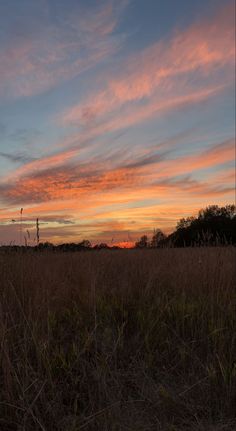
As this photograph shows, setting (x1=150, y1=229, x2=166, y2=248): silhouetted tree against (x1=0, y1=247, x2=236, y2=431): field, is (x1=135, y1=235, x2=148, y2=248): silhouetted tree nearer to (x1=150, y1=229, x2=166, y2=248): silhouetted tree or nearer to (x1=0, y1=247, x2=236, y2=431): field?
(x1=150, y1=229, x2=166, y2=248): silhouetted tree

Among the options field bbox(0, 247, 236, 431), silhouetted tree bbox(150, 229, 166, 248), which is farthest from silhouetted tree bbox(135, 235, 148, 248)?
field bbox(0, 247, 236, 431)

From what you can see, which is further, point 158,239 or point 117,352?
point 158,239

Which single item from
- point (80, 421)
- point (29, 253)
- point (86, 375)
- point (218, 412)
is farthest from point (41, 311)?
point (29, 253)

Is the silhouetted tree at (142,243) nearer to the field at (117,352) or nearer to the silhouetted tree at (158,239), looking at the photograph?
the silhouetted tree at (158,239)

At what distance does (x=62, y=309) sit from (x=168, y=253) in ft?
12.6

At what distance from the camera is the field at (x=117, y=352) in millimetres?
3055

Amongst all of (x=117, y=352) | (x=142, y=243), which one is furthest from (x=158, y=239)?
(x=117, y=352)

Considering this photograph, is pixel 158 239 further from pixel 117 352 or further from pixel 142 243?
pixel 117 352

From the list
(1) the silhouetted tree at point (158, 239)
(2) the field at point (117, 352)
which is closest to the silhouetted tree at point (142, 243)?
(1) the silhouetted tree at point (158, 239)

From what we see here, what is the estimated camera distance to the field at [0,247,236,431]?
10.0 feet

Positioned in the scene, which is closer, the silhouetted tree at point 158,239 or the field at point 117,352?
the field at point 117,352

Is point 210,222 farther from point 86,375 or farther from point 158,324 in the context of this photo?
point 86,375

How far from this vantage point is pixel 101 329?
459 cm

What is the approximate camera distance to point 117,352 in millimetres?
4012
